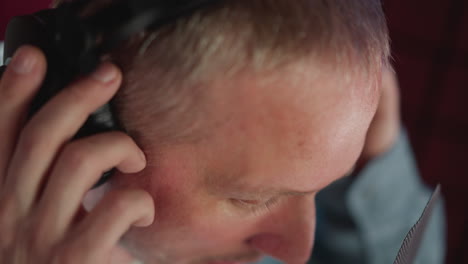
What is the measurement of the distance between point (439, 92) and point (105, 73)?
4.73ft

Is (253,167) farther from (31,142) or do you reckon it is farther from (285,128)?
(31,142)

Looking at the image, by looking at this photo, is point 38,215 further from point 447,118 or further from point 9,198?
point 447,118

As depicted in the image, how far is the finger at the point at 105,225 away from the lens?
482 millimetres

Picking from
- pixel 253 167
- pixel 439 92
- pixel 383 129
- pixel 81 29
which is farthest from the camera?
pixel 439 92

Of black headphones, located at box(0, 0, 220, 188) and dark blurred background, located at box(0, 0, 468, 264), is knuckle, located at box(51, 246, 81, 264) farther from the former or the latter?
dark blurred background, located at box(0, 0, 468, 264)

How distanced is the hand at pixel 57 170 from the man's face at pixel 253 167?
1.8 inches

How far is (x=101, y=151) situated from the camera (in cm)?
47

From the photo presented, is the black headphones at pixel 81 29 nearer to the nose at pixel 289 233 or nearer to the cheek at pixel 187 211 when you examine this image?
the cheek at pixel 187 211

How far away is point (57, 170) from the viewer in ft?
1.56

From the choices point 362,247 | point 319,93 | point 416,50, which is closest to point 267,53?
point 319,93

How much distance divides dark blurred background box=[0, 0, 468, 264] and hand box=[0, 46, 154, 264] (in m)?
1.25

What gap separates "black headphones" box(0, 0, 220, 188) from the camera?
402mm

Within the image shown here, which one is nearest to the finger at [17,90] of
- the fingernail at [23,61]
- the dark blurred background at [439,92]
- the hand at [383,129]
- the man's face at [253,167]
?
the fingernail at [23,61]

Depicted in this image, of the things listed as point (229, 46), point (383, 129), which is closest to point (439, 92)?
point (383, 129)
